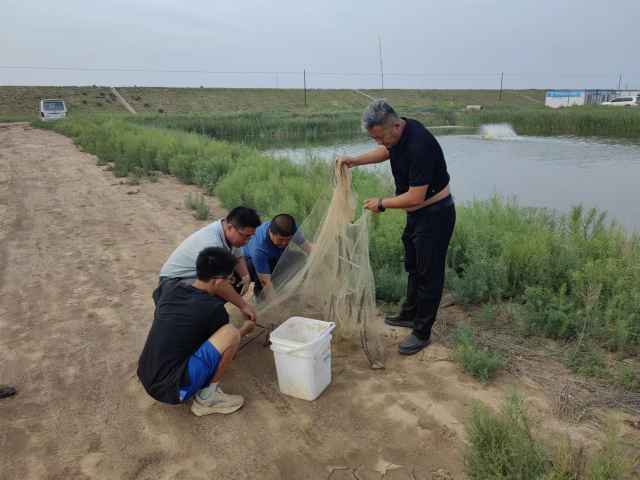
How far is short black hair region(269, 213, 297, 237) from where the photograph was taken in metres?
3.24

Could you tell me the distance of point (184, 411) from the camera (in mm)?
2582

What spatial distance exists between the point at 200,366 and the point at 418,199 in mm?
1486

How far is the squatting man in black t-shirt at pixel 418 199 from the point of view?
2.65 metres

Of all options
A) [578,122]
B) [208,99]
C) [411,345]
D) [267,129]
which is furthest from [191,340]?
[208,99]

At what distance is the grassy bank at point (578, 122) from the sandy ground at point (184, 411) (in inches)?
847

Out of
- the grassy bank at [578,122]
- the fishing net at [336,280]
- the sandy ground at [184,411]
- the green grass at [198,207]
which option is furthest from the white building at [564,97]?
the sandy ground at [184,411]

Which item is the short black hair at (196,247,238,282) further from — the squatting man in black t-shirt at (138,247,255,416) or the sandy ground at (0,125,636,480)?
the sandy ground at (0,125,636,480)

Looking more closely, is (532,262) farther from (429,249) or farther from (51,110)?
(51,110)

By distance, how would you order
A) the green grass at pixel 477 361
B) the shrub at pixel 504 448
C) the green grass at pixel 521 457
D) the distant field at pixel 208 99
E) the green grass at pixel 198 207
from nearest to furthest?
the green grass at pixel 521 457, the shrub at pixel 504 448, the green grass at pixel 477 361, the green grass at pixel 198 207, the distant field at pixel 208 99

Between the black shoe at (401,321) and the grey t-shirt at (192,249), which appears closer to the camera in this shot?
the grey t-shirt at (192,249)

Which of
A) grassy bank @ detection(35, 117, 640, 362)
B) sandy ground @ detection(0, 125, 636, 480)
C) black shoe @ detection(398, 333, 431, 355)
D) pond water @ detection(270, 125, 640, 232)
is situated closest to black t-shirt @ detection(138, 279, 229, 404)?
sandy ground @ detection(0, 125, 636, 480)

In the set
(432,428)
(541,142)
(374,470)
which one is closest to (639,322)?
(432,428)

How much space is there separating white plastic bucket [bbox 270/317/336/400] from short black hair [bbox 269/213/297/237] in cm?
78

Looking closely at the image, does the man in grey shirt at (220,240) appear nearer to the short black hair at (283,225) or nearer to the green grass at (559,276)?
the short black hair at (283,225)
